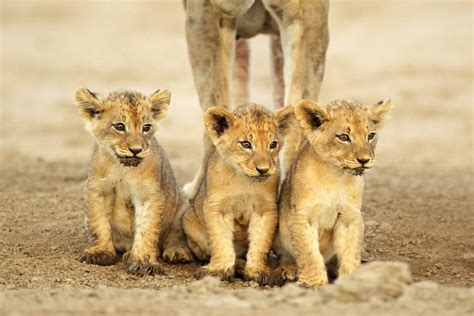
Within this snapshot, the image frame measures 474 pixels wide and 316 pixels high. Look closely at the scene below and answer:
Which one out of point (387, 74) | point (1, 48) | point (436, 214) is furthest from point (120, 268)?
point (1, 48)

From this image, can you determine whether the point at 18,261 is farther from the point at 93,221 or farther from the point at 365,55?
the point at 365,55

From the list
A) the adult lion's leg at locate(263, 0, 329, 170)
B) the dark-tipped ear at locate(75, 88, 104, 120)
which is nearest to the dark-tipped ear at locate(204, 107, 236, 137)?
the dark-tipped ear at locate(75, 88, 104, 120)

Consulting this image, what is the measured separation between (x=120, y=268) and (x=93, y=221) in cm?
33

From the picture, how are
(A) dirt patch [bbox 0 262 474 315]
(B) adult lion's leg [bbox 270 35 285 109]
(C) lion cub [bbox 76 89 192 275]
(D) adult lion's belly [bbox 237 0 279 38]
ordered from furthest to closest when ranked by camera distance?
(B) adult lion's leg [bbox 270 35 285 109] → (D) adult lion's belly [bbox 237 0 279 38] → (C) lion cub [bbox 76 89 192 275] → (A) dirt patch [bbox 0 262 474 315]

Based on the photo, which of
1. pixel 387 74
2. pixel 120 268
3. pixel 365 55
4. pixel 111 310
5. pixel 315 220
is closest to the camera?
pixel 111 310

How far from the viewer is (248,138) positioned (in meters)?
6.41

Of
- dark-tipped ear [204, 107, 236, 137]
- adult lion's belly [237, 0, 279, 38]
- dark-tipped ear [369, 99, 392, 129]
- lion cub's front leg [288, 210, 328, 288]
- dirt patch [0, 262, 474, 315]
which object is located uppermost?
adult lion's belly [237, 0, 279, 38]

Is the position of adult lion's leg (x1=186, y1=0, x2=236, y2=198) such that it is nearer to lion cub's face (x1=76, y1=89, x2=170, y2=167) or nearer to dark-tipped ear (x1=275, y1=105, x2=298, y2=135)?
lion cub's face (x1=76, y1=89, x2=170, y2=167)

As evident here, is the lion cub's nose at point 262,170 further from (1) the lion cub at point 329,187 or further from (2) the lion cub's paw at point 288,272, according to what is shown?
(2) the lion cub's paw at point 288,272

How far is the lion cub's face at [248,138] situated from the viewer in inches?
247

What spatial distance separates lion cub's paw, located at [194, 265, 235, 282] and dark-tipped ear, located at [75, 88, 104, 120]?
3.62 feet

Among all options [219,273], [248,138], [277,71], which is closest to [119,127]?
[248,138]

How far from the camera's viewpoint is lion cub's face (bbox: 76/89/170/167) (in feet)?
21.3

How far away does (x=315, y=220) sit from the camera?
634cm
